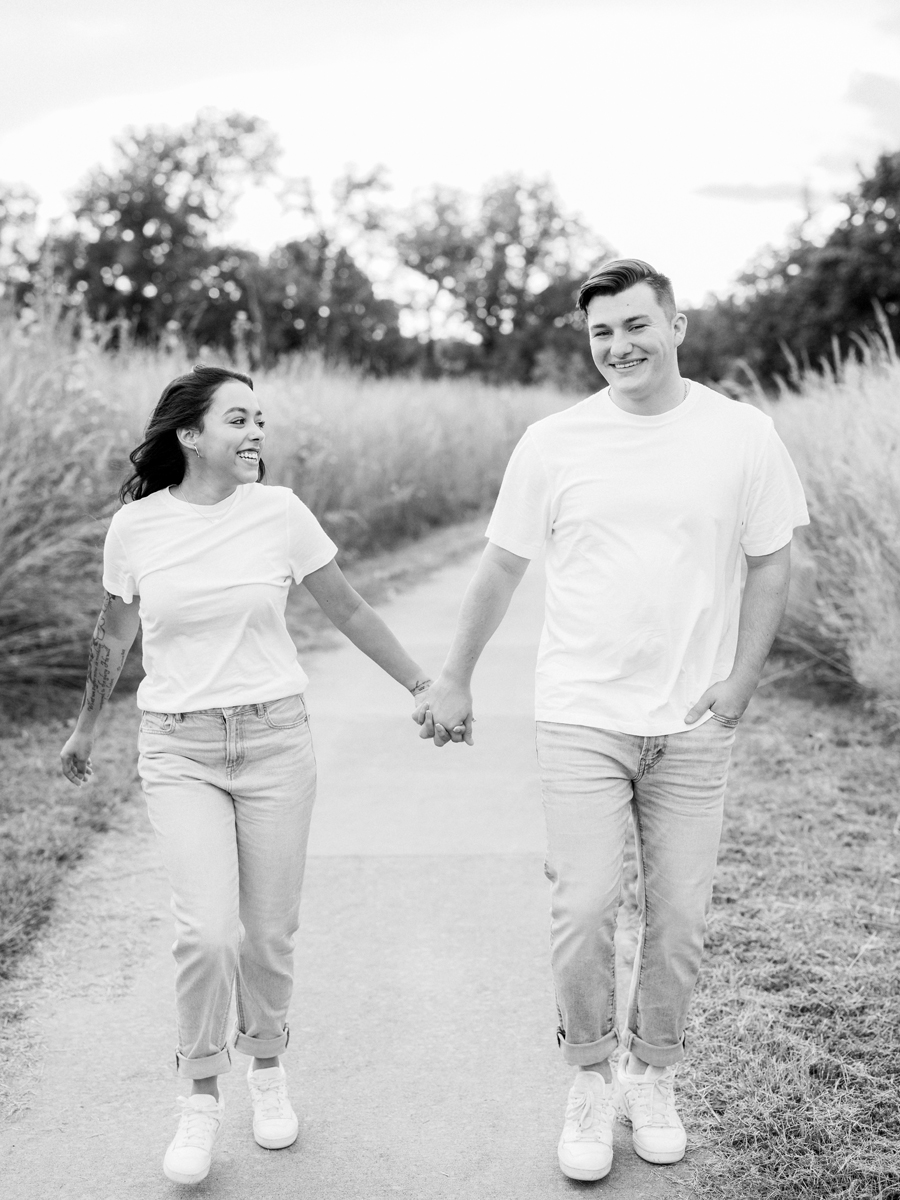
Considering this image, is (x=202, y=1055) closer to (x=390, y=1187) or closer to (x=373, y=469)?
(x=390, y=1187)

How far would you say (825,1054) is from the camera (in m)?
3.16

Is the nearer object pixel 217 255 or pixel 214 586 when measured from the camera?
pixel 214 586

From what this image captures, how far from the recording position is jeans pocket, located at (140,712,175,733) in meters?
2.80

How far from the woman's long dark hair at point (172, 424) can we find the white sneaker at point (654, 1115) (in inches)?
72.1

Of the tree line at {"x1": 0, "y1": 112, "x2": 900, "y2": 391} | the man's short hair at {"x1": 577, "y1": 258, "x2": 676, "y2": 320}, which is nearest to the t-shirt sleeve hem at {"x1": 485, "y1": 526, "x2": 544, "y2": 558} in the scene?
the man's short hair at {"x1": 577, "y1": 258, "x2": 676, "y2": 320}

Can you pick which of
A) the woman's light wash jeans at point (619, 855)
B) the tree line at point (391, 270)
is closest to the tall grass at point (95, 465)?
the woman's light wash jeans at point (619, 855)

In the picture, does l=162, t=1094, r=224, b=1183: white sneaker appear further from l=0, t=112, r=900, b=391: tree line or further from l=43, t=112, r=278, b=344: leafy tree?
l=43, t=112, r=278, b=344: leafy tree

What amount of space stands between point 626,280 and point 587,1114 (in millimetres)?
1887

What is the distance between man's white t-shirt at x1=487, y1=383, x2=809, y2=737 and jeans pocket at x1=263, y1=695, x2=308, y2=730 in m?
0.57

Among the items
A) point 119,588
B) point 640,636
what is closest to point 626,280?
point 640,636

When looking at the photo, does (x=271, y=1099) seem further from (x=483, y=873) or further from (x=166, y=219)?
(x=166, y=219)

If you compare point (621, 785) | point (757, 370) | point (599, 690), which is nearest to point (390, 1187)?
point (621, 785)

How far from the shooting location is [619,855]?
2.71m

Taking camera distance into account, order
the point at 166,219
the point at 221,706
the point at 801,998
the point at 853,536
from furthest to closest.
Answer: the point at 166,219 → the point at 853,536 → the point at 801,998 → the point at 221,706
